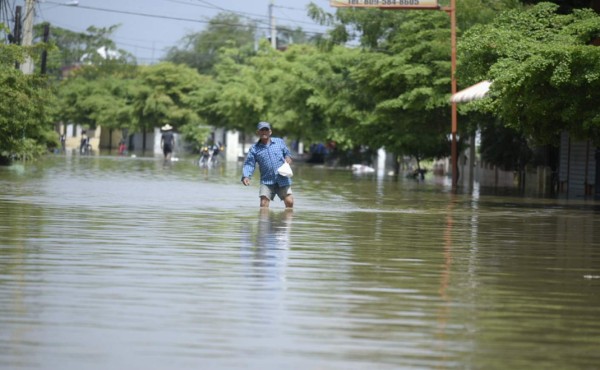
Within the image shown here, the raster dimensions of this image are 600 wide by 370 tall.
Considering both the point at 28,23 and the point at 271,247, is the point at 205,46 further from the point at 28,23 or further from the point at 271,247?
the point at 271,247

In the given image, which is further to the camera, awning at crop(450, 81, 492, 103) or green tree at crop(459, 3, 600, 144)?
awning at crop(450, 81, 492, 103)

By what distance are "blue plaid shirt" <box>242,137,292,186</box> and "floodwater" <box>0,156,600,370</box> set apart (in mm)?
1197

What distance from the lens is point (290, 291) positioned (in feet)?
37.5

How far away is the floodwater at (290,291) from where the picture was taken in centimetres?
830

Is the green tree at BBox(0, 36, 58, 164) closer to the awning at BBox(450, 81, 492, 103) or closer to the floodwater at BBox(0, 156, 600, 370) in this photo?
the awning at BBox(450, 81, 492, 103)

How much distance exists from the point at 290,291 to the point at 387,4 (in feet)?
106

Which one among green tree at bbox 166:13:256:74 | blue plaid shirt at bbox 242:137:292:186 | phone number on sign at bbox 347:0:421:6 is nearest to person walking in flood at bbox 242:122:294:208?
blue plaid shirt at bbox 242:137:292:186

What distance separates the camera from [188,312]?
32.6 feet

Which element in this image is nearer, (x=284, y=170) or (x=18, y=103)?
(x=284, y=170)

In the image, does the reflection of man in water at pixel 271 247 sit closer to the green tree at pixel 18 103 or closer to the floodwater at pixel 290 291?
the floodwater at pixel 290 291

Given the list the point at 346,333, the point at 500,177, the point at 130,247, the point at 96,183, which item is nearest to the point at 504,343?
the point at 346,333

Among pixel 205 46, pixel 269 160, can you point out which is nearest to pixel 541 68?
pixel 269 160

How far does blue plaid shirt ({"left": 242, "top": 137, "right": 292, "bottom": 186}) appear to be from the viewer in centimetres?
2403

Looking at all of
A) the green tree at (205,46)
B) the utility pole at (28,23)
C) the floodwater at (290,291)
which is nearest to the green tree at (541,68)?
the floodwater at (290,291)
